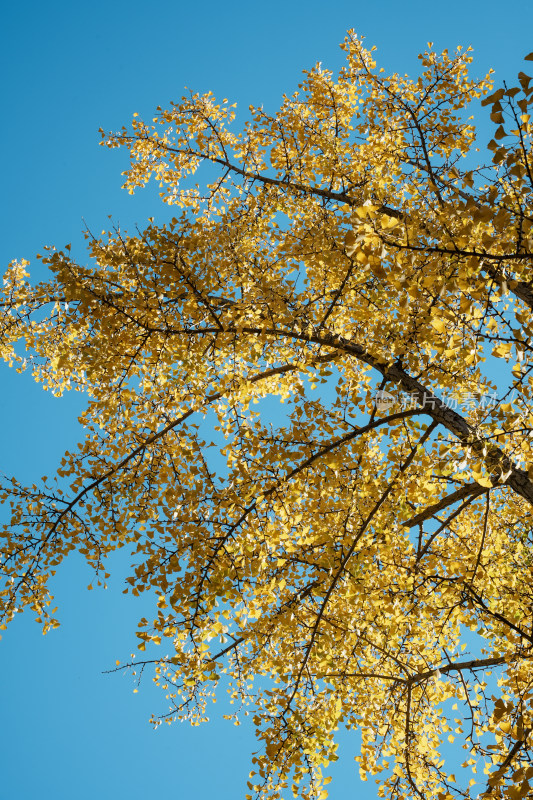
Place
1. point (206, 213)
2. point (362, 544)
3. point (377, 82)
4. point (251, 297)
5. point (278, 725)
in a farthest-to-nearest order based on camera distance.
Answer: point (206, 213), point (377, 82), point (251, 297), point (362, 544), point (278, 725)

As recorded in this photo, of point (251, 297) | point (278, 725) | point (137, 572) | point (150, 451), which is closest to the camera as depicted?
point (137, 572)

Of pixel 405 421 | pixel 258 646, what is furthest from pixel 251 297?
pixel 258 646

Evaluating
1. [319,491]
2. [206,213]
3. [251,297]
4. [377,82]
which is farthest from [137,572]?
[377,82]

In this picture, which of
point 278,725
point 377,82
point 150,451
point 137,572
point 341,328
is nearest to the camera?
point 137,572

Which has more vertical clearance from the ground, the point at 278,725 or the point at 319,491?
the point at 319,491

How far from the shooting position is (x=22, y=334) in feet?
19.5

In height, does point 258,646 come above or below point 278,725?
above

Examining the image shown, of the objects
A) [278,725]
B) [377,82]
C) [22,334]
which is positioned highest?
[377,82]

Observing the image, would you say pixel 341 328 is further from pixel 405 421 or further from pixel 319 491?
pixel 319 491

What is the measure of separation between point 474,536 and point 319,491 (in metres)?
2.91

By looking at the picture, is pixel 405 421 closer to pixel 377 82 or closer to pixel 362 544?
pixel 362 544

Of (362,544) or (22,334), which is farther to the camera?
(22,334)

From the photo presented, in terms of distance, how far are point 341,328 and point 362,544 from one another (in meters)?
2.67

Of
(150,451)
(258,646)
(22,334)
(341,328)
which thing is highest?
(22,334)
